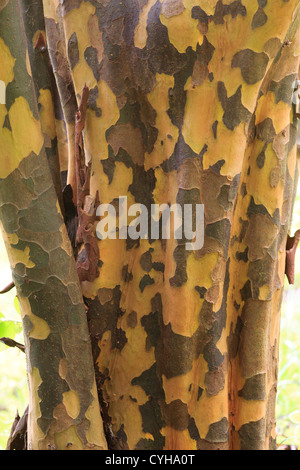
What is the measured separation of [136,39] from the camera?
2.24 feet

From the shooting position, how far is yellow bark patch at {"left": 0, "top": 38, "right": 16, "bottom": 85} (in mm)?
584

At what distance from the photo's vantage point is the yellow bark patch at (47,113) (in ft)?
2.57

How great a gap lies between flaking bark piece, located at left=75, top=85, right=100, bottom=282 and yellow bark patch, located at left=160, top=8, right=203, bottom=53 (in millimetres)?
136

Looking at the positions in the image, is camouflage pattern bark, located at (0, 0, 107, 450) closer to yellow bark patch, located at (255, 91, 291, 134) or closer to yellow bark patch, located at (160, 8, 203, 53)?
yellow bark patch, located at (160, 8, 203, 53)

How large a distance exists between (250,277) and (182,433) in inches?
9.5

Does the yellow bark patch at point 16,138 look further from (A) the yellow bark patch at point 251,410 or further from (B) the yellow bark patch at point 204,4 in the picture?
(A) the yellow bark patch at point 251,410

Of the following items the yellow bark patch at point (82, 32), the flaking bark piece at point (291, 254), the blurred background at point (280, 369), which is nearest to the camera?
the yellow bark patch at point (82, 32)

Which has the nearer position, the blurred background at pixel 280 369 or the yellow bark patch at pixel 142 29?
the yellow bark patch at pixel 142 29

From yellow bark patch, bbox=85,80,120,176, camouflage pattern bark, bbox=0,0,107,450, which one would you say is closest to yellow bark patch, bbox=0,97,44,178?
camouflage pattern bark, bbox=0,0,107,450

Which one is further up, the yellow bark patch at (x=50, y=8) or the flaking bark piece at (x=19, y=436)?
the yellow bark patch at (x=50, y=8)

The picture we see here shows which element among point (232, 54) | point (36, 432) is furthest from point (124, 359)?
point (232, 54)

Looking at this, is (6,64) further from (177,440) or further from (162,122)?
(177,440)

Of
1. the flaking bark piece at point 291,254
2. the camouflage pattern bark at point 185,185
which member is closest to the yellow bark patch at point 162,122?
the camouflage pattern bark at point 185,185

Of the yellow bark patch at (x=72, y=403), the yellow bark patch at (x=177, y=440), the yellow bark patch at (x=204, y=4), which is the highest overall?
the yellow bark patch at (x=204, y=4)
